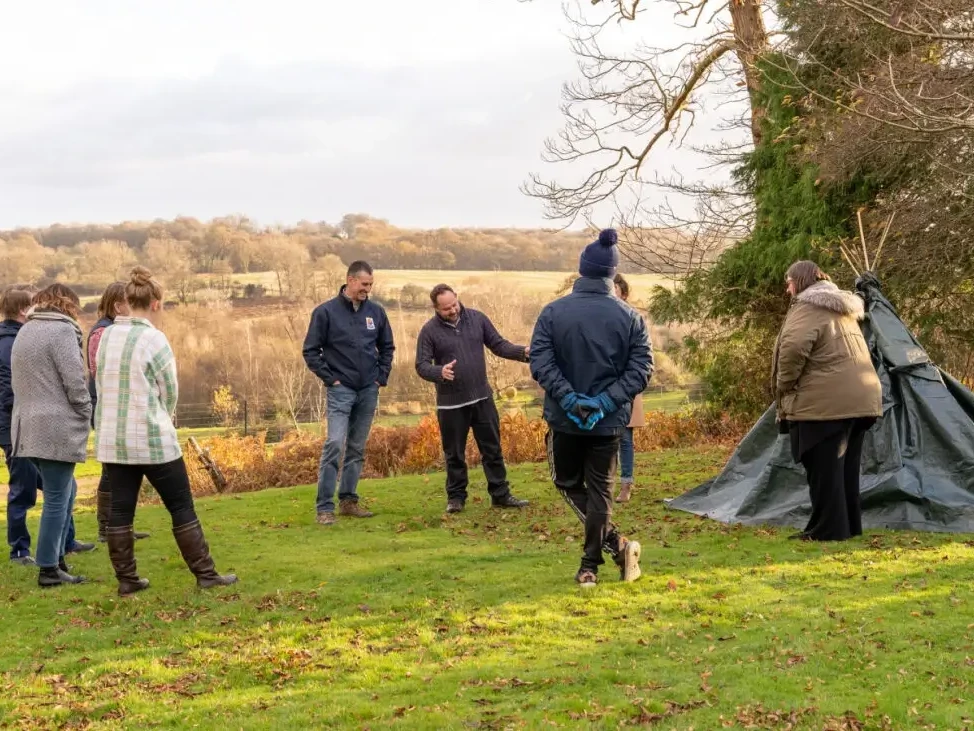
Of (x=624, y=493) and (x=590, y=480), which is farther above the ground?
(x=590, y=480)

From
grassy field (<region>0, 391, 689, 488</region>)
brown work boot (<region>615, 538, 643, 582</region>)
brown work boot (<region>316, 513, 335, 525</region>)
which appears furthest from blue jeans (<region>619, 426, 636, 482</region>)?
grassy field (<region>0, 391, 689, 488</region>)

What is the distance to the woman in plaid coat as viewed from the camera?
599cm

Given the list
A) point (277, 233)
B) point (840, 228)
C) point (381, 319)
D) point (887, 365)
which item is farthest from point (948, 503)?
point (277, 233)

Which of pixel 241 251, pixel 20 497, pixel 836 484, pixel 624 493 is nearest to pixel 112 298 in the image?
pixel 20 497

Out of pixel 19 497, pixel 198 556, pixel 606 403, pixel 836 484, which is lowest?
pixel 198 556

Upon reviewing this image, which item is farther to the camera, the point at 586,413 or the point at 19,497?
the point at 19,497

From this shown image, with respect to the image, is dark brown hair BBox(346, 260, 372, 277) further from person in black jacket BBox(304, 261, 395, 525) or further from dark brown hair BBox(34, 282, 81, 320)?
dark brown hair BBox(34, 282, 81, 320)

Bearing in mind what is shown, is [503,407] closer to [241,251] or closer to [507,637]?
[507,637]

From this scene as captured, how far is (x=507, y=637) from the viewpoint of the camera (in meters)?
5.30

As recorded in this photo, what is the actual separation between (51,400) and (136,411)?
984mm

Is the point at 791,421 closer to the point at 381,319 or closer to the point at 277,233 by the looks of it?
the point at 381,319

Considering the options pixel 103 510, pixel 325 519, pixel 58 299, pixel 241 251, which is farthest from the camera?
pixel 241 251

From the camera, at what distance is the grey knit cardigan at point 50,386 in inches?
256

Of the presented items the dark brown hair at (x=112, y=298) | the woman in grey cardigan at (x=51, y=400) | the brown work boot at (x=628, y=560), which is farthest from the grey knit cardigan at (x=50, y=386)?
the brown work boot at (x=628, y=560)
